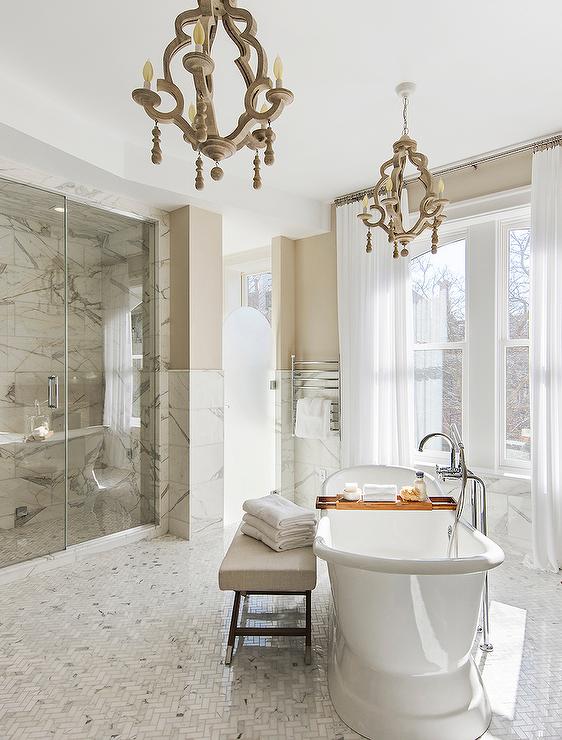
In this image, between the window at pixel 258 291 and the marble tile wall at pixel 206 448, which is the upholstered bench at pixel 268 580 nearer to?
the marble tile wall at pixel 206 448

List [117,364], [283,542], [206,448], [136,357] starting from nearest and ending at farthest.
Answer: [283,542] < [117,364] < [136,357] < [206,448]

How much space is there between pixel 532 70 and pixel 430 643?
2.61m

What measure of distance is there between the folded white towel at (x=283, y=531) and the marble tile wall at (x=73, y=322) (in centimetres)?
154

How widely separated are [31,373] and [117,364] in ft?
1.97

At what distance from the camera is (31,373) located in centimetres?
317

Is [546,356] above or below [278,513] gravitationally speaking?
above

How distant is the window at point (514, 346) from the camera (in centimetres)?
348

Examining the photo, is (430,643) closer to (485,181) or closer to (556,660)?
(556,660)

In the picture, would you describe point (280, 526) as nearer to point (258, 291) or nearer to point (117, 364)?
point (117, 364)

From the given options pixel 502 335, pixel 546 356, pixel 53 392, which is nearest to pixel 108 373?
pixel 53 392

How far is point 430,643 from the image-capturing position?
174 cm

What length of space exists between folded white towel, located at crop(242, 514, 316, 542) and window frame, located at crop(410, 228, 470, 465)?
1447mm

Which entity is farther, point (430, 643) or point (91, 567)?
point (91, 567)

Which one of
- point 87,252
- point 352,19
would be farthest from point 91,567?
point 352,19
